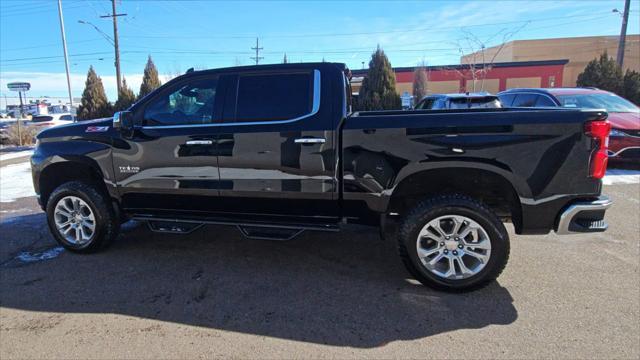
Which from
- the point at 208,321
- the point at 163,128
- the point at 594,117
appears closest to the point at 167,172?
the point at 163,128

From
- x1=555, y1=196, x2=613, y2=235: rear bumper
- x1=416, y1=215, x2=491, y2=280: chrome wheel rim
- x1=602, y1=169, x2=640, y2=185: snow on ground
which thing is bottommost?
x1=602, y1=169, x2=640, y2=185: snow on ground

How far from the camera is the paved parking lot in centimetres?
291

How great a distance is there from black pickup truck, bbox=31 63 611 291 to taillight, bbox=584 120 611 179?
0.01m

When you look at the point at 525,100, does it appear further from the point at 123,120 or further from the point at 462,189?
the point at 123,120

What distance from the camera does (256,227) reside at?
A: 13.5ft

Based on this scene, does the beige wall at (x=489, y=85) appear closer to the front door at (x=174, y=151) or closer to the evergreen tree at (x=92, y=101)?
the evergreen tree at (x=92, y=101)

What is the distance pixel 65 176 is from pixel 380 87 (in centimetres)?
1747

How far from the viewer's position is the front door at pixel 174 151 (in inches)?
164

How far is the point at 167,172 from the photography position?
14.0ft

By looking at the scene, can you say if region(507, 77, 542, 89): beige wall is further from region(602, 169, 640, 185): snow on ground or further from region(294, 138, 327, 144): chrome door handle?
region(294, 138, 327, 144): chrome door handle

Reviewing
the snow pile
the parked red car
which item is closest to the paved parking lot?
the snow pile

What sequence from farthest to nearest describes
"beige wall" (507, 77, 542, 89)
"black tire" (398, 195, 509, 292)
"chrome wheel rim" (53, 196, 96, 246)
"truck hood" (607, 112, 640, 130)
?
"beige wall" (507, 77, 542, 89), "truck hood" (607, 112, 640, 130), "chrome wheel rim" (53, 196, 96, 246), "black tire" (398, 195, 509, 292)

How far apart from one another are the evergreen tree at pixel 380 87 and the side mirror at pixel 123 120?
16.8 m

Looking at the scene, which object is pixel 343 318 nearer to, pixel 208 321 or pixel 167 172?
pixel 208 321
